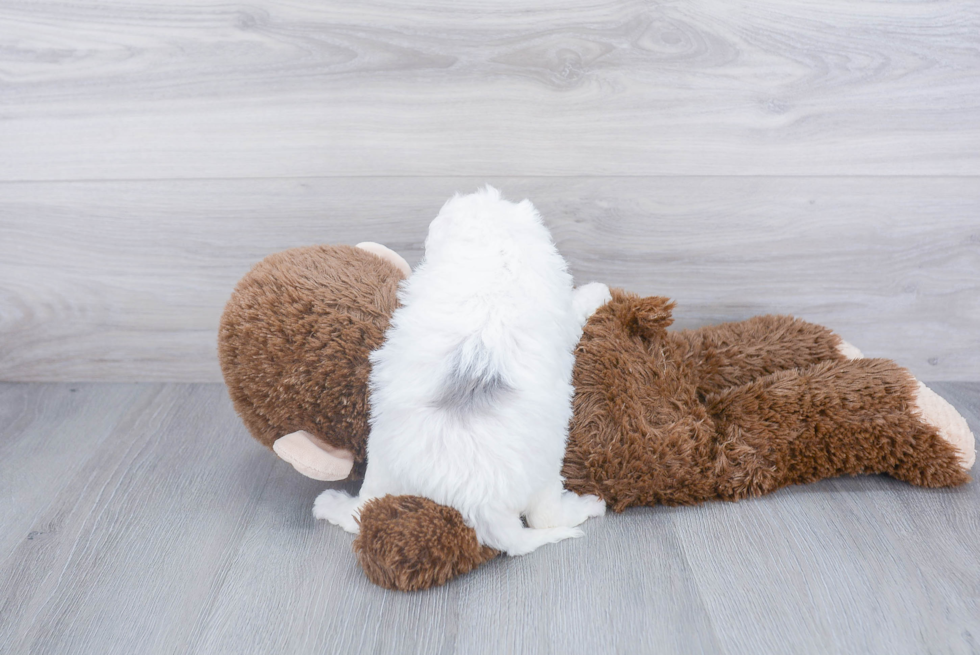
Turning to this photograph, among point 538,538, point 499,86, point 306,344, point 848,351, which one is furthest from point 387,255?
point 848,351

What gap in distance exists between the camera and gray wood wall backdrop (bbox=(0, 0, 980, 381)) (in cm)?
95

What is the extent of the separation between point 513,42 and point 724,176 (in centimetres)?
35

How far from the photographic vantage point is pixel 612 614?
67 cm

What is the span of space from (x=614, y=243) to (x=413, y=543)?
1.83 feet

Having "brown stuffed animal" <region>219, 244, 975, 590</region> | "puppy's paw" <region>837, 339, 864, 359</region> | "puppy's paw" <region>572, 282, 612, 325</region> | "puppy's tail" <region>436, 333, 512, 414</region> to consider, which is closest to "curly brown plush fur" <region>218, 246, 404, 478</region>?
"brown stuffed animal" <region>219, 244, 975, 590</region>

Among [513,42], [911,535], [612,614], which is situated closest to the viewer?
[612,614]

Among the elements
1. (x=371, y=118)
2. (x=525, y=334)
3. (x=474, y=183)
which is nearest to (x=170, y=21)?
(x=371, y=118)

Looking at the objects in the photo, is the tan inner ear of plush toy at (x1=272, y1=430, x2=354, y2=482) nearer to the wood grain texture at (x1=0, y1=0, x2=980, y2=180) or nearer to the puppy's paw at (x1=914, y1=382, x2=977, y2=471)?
the wood grain texture at (x1=0, y1=0, x2=980, y2=180)

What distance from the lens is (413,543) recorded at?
2.21 feet

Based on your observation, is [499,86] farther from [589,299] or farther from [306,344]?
[306,344]

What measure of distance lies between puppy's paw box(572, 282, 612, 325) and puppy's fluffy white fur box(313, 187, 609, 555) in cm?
8

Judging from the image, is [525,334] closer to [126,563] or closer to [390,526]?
[390,526]

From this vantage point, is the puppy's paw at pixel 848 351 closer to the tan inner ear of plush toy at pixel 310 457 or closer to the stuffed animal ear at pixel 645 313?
the stuffed animal ear at pixel 645 313

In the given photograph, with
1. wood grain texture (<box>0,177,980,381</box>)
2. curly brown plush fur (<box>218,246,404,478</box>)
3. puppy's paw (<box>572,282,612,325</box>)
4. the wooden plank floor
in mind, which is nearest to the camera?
the wooden plank floor
